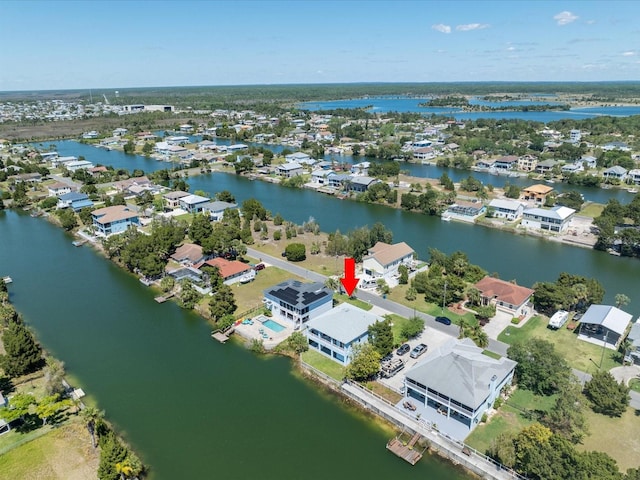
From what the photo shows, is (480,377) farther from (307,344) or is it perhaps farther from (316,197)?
(316,197)

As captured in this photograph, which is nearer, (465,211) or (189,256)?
(189,256)

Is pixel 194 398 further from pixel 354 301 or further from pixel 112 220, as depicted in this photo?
pixel 112 220

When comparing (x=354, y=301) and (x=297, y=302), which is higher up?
(x=297, y=302)

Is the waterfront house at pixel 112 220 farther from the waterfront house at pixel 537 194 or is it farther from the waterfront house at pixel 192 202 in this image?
the waterfront house at pixel 537 194

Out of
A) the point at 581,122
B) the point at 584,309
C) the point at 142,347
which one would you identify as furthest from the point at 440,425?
the point at 581,122

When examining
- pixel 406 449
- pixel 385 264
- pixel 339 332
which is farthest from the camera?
pixel 385 264

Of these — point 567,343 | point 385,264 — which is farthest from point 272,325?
point 567,343

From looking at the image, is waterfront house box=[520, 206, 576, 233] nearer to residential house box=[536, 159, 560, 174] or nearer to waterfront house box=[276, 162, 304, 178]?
residential house box=[536, 159, 560, 174]
